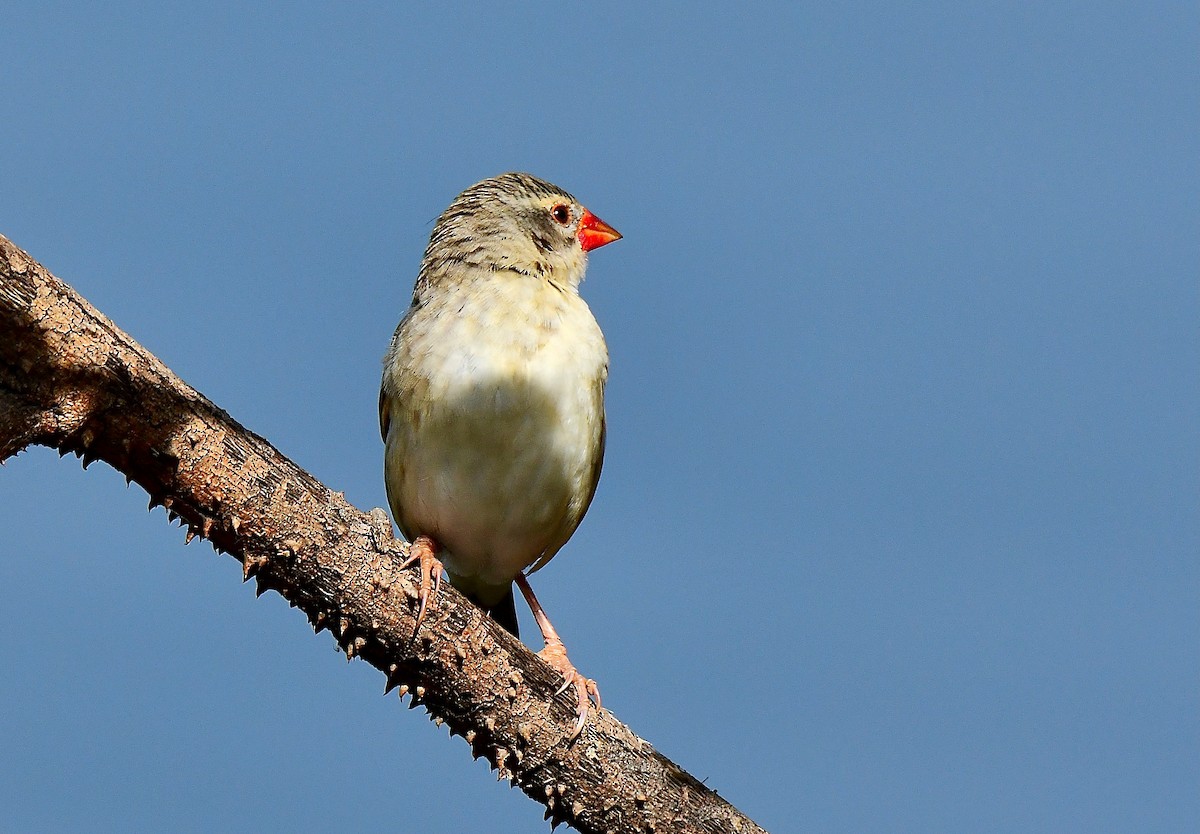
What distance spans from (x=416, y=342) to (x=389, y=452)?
0.64 m

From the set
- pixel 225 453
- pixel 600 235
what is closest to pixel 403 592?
pixel 225 453

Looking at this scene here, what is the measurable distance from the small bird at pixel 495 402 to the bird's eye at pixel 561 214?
209 mm

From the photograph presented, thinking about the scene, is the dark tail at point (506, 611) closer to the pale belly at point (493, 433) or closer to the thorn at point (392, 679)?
the pale belly at point (493, 433)

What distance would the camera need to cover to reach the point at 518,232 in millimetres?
7027

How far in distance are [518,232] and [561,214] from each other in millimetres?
492

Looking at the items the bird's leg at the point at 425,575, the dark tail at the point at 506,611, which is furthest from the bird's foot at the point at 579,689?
the dark tail at the point at 506,611

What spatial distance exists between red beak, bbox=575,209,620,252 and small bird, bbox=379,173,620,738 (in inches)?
14.7

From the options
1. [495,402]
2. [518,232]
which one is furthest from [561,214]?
[495,402]

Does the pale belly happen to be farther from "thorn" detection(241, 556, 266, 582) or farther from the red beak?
"thorn" detection(241, 556, 266, 582)

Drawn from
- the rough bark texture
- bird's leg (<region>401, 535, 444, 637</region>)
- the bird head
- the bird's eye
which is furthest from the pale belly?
the rough bark texture

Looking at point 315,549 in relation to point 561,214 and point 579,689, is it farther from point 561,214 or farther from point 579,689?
point 561,214

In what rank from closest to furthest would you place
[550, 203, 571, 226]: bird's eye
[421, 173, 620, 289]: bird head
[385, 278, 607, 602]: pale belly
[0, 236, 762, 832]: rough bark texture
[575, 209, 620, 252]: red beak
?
[0, 236, 762, 832]: rough bark texture
[385, 278, 607, 602]: pale belly
[421, 173, 620, 289]: bird head
[550, 203, 571, 226]: bird's eye
[575, 209, 620, 252]: red beak

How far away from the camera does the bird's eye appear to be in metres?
7.37

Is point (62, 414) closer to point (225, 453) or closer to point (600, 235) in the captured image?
point (225, 453)
